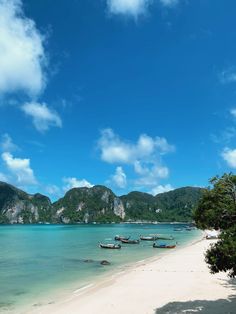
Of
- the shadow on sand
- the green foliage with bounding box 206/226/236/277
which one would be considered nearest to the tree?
the green foliage with bounding box 206/226/236/277

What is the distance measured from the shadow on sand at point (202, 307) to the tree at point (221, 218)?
419 cm

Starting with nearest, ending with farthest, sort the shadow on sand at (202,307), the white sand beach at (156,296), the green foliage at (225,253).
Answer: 1. the green foliage at (225,253)
2. the shadow on sand at (202,307)
3. the white sand beach at (156,296)

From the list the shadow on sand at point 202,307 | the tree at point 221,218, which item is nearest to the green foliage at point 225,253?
the tree at point 221,218

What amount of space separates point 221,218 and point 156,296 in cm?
1039

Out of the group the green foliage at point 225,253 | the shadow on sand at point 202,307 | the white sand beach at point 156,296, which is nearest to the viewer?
the green foliage at point 225,253

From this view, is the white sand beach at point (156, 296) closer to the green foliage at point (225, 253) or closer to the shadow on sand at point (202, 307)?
the shadow on sand at point (202, 307)

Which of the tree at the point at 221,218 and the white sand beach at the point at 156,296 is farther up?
the tree at the point at 221,218

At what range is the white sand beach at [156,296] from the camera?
787 inches

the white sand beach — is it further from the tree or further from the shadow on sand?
the tree

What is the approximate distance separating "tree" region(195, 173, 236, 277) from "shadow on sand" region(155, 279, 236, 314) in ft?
13.7

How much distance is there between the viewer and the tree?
14.4 meters

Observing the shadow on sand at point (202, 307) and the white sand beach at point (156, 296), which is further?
the white sand beach at point (156, 296)

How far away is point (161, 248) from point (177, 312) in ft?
174

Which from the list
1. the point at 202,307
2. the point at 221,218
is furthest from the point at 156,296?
the point at 221,218
